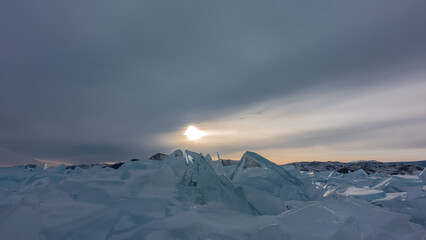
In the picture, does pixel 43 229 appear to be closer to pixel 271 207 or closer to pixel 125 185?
pixel 125 185

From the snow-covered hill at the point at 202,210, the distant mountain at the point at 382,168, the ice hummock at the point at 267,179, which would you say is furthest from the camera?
the distant mountain at the point at 382,168

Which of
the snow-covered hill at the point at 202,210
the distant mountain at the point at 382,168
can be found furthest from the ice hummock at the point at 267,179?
the distant mountain at the point at 382,168

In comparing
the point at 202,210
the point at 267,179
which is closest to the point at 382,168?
the point at 267,179

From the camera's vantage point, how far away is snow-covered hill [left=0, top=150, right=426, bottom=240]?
1.62 m

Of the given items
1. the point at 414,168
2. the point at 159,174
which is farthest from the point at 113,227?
the point at 414,168

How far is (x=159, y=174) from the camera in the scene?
10.1 feet

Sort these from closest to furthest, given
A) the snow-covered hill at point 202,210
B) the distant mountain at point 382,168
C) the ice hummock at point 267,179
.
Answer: the snow-covered hill at point 202,210, the ice hummock at point 267,179, the distant mountain at point 382,168

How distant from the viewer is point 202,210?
2.11 m

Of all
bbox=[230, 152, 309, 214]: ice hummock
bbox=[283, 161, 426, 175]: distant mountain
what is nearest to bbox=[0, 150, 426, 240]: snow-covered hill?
bbox=[230, 152, 309, 214]: ice hummock

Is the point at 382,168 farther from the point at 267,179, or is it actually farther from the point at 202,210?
the point at 202,210

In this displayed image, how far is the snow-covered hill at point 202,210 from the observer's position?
162 cm

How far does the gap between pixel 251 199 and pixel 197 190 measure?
698mm

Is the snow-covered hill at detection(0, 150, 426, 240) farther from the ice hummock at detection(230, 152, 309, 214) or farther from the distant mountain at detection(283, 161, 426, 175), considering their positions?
the distant mountain at detection(283, 161, 426, 175)

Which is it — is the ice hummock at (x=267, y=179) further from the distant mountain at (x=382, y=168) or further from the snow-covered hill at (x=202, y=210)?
the distant mountain at (x=382, y=168)
